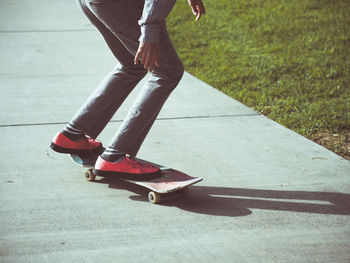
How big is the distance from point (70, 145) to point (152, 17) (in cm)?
120

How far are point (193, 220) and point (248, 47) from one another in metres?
5.38

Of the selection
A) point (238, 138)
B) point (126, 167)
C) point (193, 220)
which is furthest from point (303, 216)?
point (238, 138)

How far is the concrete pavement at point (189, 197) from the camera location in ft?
10.0

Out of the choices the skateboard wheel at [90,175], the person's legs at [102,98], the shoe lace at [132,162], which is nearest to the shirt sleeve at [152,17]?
the person's legs at [102,98]

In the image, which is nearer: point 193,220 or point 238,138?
point 193,220

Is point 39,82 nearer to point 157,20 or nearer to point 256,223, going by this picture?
point 157,20

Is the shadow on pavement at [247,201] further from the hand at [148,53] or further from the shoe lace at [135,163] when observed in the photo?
the hand at [148,53]

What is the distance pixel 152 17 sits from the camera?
3.36 m

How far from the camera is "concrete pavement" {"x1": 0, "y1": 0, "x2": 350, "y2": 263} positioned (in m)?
3.05

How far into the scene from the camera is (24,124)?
520 centimetres

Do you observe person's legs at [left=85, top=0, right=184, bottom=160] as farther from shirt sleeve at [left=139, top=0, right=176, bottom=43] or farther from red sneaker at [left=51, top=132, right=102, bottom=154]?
red sneaker at [left=51, top=132, right=102, bottom=154]

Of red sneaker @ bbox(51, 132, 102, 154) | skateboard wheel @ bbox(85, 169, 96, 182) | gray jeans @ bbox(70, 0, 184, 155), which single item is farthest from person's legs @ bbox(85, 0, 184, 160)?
red sneaker @ bbox(51, 132, 102, 154)

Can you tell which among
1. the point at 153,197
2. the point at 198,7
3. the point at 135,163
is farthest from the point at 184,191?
the point at 198,7

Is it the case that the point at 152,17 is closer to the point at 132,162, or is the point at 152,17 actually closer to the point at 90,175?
the point at 132,162
